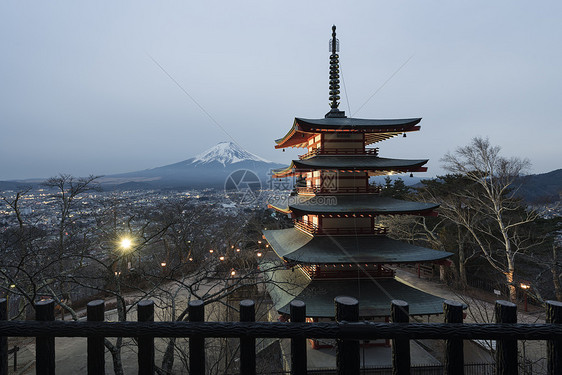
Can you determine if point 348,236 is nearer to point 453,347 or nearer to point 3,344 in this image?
point 453,347

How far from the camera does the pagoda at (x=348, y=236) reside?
30.8ft

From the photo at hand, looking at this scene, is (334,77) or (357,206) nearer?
(357,206)

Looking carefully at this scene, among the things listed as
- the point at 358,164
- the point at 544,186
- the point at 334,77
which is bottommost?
the point at 544,186

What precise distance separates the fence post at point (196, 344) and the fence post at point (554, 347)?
8.30ft

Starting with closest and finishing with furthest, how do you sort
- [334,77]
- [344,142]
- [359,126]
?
1. [359,126]
2. [344,142]
3. [334,77]

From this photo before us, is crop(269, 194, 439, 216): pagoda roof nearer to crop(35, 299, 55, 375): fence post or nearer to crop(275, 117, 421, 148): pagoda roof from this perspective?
crop(275, 117, 421, 148): pagoda roof

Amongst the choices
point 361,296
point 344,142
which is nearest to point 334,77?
point 344,142

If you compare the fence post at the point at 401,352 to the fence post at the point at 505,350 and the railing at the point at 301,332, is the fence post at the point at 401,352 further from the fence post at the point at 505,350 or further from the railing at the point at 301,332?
the fence post at the point at 505,350

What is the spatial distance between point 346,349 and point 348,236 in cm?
948

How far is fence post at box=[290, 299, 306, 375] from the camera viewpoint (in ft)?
6.06

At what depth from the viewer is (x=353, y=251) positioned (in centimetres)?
1025

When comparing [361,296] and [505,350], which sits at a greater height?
[505,350]

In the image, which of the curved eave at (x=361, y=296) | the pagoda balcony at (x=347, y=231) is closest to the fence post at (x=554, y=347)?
the curved eave at (x=361, y=296)

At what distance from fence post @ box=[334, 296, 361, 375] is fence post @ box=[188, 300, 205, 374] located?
101 cm
